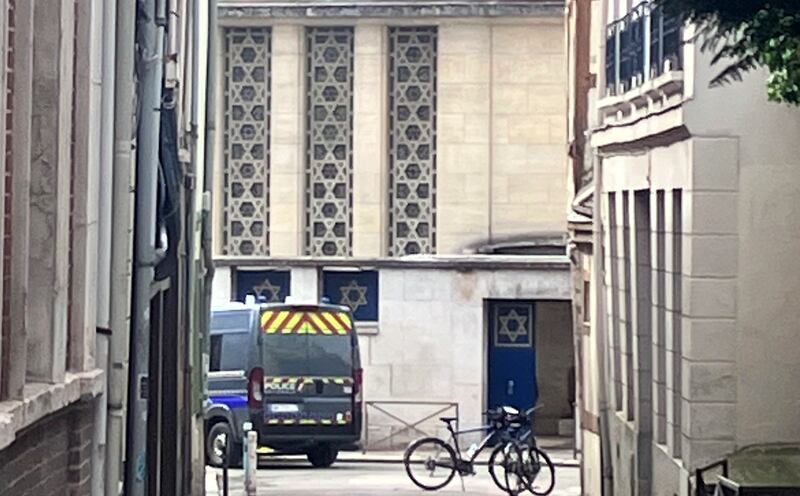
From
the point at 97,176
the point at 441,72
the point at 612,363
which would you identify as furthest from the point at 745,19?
the point at 441,72

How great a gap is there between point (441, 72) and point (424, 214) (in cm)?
229

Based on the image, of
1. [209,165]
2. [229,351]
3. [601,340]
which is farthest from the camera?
[229,351]

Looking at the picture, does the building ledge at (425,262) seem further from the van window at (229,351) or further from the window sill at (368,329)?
the van window at (229,351)

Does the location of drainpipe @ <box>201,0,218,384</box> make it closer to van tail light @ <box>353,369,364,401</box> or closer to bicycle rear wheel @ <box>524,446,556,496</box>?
bicycle rear wheel @ <box>524,446,556,496</box>

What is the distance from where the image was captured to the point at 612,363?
71.8 ft

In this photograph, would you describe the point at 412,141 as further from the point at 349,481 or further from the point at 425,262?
the point at 349,481

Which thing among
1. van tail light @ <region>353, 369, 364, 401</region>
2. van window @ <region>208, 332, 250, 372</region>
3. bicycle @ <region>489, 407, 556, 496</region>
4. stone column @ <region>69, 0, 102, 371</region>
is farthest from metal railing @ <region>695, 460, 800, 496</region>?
van window @ <region>208, 332, 250, 372</region>

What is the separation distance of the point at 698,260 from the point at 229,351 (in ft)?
42.3

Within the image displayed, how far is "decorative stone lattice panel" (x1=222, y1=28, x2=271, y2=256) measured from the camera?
3484cm

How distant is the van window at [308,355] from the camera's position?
28.2 m

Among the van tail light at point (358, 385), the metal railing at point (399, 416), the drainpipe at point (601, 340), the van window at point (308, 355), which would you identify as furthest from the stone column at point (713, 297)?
the metal railing at point (399, 416)

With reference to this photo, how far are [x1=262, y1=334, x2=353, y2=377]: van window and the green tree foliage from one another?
19.2 meters

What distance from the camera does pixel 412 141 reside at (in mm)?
34781

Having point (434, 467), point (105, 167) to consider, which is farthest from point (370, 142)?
point (105, 167)
